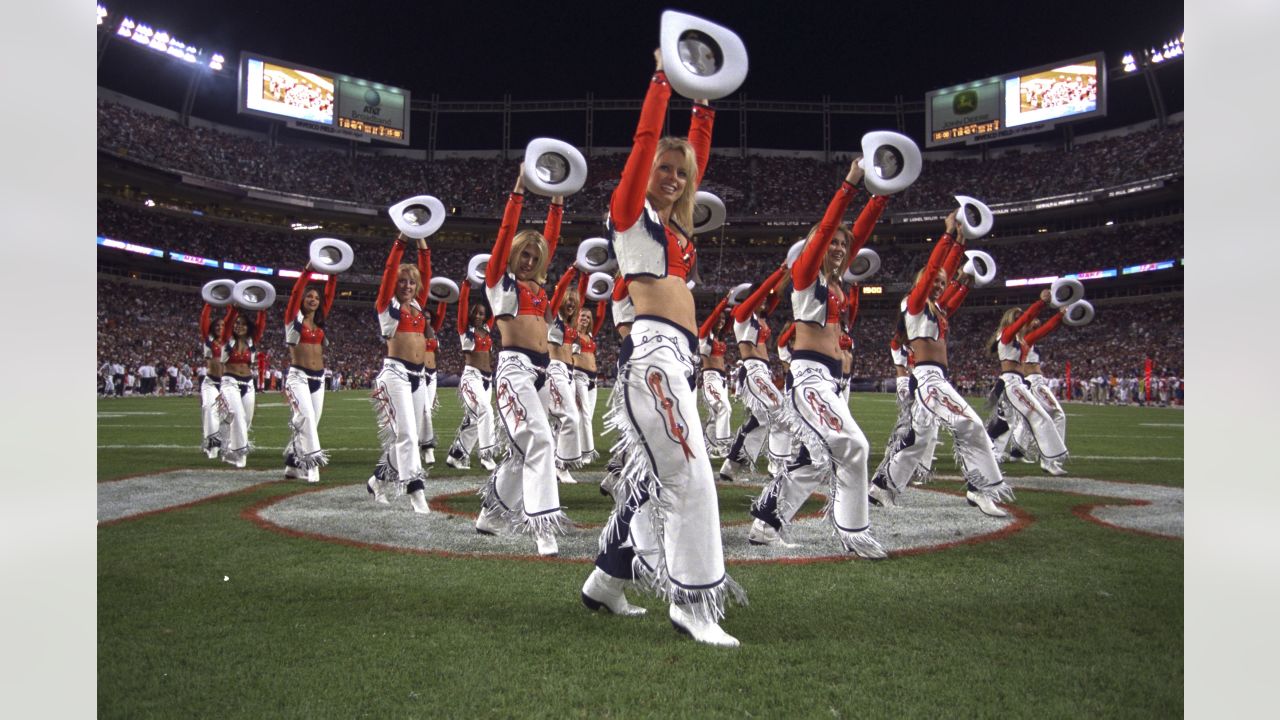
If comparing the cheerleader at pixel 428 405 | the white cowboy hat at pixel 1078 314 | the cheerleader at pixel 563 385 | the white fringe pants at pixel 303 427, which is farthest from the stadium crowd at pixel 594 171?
the cheerleader at pixel 563 385

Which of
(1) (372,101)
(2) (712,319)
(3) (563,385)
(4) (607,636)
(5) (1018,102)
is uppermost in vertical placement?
(1) (372,101)

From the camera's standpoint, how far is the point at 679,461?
371cm

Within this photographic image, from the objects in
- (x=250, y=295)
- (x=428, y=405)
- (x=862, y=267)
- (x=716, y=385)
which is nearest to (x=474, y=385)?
(x=862, y=267)

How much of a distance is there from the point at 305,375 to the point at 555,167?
627cm

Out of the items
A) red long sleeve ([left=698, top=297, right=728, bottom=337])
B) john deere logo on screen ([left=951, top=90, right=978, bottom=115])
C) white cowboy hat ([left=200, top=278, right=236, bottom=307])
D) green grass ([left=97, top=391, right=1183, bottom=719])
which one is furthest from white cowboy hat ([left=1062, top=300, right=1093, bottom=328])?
john deere logo on screen ([left=951, top=90, right=978, bottom=115])

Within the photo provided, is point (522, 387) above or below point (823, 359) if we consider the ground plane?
below

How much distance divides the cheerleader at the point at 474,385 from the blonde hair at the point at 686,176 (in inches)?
155

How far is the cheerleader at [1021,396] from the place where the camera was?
1097cm

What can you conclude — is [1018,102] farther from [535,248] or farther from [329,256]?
[535,248]

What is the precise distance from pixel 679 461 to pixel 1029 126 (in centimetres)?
5237

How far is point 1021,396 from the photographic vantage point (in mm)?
11102

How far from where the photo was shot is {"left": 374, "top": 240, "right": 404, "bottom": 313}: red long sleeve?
7.74 meters

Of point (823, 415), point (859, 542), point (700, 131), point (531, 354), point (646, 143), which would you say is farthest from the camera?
point (531, 354)
